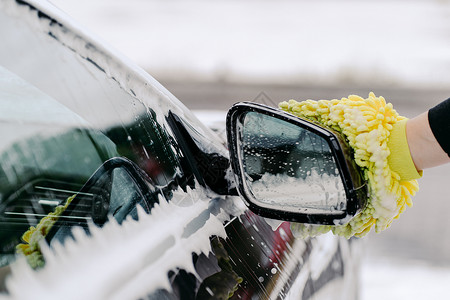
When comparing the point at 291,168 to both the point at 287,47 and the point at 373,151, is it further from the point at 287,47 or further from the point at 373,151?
the point at 287,47

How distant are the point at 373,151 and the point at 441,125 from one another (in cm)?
16

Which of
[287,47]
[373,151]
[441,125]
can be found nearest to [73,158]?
[373,151]

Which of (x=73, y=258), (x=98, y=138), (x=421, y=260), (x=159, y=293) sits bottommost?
(x=421, y=260)

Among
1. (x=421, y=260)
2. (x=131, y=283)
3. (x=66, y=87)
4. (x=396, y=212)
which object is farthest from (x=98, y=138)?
(x=421, y=260)

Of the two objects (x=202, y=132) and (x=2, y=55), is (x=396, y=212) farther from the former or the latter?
(x=2, y=55)

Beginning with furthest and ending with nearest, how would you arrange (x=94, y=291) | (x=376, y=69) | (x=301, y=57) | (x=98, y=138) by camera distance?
(x=301, y=57)
(x=376, y=69)
(x=98, y=138)
(x=94, y=291)

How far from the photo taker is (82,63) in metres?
1.03

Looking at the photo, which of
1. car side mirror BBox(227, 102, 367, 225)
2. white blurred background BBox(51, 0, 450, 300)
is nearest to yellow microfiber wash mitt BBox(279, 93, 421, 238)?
car side mirror BBox(227, 102, 367, 225)

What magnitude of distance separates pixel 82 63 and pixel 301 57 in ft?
22.3

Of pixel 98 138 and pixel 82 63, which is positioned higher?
pixel 82 63

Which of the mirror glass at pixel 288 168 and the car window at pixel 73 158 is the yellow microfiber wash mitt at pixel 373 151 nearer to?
the mirror glass at pixel 288 168

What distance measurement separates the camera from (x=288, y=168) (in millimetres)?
1116

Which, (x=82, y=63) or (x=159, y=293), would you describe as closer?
(x=159, y=293)

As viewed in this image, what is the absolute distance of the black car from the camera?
905 mm
